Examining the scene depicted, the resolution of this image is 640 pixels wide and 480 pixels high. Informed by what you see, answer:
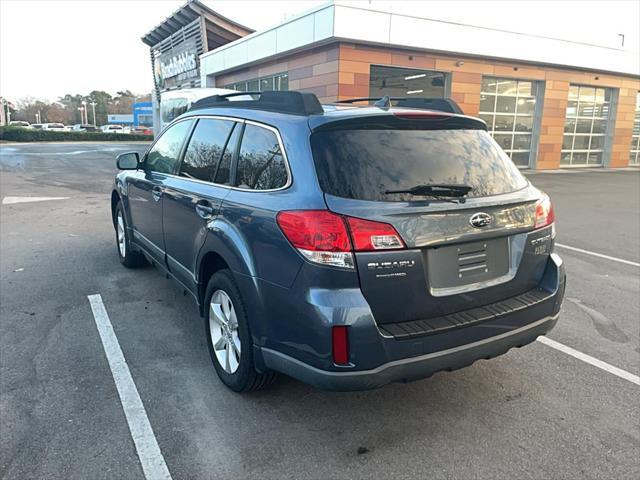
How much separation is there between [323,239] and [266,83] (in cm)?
2052

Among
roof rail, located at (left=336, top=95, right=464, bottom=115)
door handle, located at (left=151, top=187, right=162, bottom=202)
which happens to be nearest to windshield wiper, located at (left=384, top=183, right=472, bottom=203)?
roof rail, located at (left=336, top=95, right=464, bottom=115)

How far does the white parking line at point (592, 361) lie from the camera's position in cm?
353

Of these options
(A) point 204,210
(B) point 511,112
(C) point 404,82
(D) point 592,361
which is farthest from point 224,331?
(B) point 511,112

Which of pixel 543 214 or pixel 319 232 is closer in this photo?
pixel 319 232

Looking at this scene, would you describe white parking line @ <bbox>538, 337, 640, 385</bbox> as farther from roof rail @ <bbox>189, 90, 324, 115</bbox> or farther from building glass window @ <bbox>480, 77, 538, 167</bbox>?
building glass window @ <bbox>480, 77, 538, 167</bbox>

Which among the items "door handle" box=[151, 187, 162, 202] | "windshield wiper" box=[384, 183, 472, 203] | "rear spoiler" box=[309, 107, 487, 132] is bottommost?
"door handle" box=[151, 187, 162, 202]

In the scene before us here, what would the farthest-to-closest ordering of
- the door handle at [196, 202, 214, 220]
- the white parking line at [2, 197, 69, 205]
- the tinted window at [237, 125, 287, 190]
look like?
1. the white parking line at [2, 197, 69, 205]
2. the door handle at [196, 202, 214, 220]
3. the tinted window at [237, 125, 287, 190]

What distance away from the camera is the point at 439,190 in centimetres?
274

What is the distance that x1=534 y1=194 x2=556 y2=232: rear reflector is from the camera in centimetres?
311

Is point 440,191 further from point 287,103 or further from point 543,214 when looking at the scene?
point 287,103

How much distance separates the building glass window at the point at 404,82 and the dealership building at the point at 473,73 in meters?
0.04

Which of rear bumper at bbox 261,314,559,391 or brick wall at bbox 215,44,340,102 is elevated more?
brick wall at bbox 215,44,340,102

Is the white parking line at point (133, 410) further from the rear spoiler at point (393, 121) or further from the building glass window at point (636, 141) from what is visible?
the building glass window at point (636, 141)

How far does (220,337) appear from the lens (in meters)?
3.35
